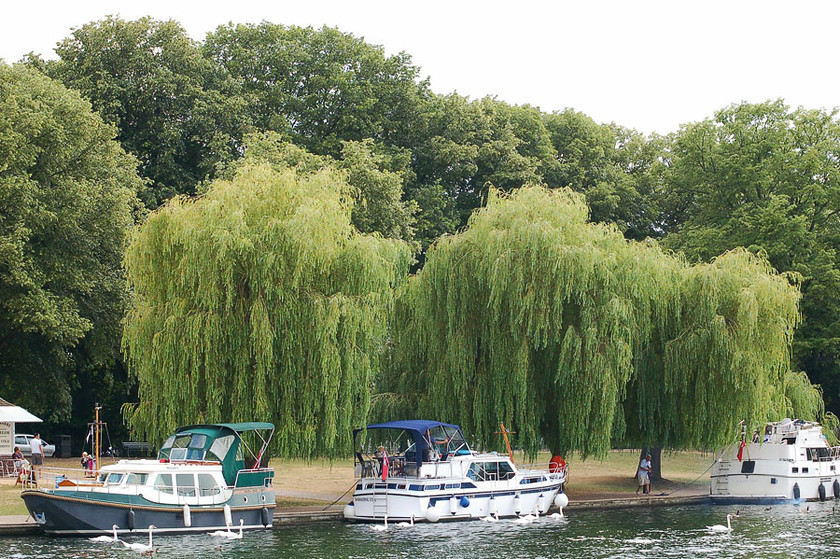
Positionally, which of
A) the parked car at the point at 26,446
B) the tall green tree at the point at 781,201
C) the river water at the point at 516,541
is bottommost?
the river water at the point at 516,541

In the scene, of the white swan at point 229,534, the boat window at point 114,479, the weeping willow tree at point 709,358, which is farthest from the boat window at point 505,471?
the boat window at point 114,479

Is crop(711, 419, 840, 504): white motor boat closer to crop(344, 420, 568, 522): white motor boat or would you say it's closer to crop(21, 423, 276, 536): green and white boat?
crop(344, 420, 568, 522): white motor boat

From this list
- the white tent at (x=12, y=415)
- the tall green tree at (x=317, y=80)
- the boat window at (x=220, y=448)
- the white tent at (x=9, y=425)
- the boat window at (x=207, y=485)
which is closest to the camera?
the boat window at (x=207, y=485)

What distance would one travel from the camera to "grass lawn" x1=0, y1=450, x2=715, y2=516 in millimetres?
37000

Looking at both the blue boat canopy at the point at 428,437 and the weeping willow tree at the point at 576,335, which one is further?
→ the weeping willow tree at the point at 576,335

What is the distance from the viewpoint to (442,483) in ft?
111

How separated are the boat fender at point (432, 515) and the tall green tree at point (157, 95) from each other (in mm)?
27574

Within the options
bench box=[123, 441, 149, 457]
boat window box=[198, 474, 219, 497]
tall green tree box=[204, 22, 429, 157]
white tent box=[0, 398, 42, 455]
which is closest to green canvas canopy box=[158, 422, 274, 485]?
boat window box=[198, 474, 219, 497]

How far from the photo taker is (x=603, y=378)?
35500mm

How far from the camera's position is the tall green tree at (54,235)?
4288cm

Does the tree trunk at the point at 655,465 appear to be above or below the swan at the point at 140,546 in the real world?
above

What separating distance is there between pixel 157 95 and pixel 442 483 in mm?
32659

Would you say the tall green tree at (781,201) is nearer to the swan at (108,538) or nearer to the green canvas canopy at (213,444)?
the green canvas canopy at (213,444)

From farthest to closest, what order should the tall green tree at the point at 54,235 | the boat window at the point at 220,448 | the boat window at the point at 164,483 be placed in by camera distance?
the tall green tree at the point at 54,235 < the boat window at the point at 220,448 < the boat window at the point at 164,483
